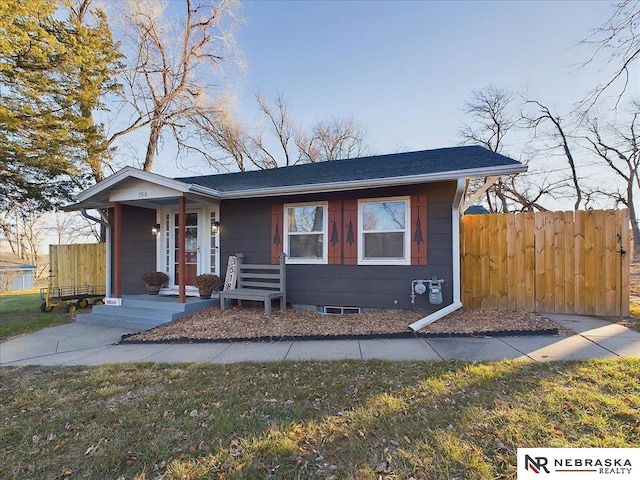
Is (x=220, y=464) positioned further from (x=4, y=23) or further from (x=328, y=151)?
(x=328, y=151)

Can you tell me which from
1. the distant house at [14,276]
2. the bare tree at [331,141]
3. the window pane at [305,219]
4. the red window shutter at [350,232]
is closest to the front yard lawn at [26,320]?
the window pane at [305,219]

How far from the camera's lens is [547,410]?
95.4 inches

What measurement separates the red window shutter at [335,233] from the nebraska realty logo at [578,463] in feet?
15.3

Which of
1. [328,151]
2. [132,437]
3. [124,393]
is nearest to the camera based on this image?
[132,437]

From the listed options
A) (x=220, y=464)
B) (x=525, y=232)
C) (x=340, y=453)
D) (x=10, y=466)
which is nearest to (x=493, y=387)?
(x=340, y=453)

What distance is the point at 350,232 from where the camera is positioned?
6.39 meters

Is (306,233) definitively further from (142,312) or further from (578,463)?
(578,463)

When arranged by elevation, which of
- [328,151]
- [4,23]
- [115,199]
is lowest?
[115,199]

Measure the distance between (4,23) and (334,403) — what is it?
10.4 m

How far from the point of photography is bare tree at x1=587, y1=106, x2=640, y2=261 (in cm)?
1611

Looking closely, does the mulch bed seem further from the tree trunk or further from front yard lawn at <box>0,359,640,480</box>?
the tree trunk

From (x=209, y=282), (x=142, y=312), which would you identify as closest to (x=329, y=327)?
(x=209, y=282)

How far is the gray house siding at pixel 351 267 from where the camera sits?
588 cm

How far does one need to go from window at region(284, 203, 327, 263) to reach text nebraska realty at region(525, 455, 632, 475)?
16.1 feet
